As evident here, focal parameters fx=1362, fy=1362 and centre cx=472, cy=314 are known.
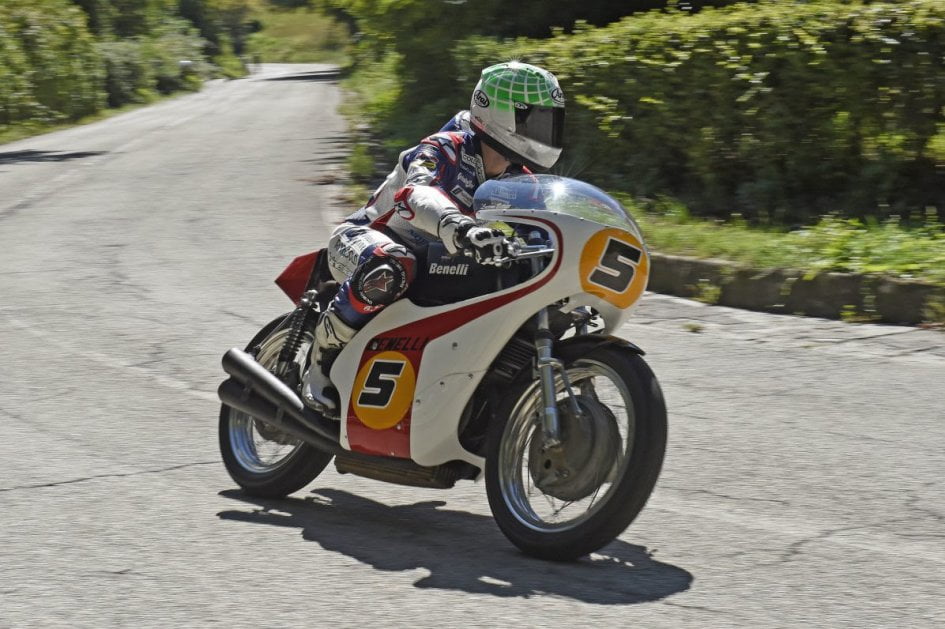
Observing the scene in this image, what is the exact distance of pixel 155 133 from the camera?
2939 cm

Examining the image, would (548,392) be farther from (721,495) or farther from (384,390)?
(721,495)

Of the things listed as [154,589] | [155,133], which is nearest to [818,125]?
[154,589]

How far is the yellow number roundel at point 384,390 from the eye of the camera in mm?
4949

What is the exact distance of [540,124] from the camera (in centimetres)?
499

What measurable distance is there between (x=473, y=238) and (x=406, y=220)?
1.99 ft

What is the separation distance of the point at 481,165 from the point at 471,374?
2.82ft

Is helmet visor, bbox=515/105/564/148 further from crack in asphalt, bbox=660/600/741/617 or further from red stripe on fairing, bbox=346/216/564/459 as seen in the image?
crack in asphalt, bbox=660/600/741/617

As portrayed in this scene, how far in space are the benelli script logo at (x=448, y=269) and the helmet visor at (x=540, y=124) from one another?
1.77 ft

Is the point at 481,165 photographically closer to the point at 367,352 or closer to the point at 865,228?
the point at 367,352

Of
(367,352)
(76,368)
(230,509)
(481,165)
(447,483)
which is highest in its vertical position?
(481,165)

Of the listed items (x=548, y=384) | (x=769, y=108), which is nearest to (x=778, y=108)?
(x=769, y=108)

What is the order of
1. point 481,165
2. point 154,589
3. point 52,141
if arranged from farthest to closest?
1. point 52,141
2. point 481,165
3. point 154,589

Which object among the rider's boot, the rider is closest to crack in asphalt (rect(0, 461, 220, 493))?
the rider's boot

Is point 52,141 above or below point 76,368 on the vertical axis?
below
